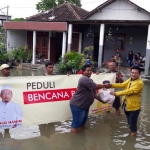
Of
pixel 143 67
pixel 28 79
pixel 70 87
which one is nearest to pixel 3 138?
pixel 28 79

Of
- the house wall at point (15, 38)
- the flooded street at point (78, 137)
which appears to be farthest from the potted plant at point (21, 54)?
the flooded street at point (78, 137)

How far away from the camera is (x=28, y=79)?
5.06 m

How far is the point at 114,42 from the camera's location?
19875 millimetres

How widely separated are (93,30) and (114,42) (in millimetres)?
1986

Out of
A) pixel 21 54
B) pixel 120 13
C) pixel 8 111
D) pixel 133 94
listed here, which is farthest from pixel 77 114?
pixel 21 54

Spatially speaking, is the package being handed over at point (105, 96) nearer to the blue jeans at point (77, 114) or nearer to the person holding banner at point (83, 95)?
the person holding banner at point (83, 95)

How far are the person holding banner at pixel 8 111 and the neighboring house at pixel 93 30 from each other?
1223 cm

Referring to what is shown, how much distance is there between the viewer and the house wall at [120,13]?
664 inches

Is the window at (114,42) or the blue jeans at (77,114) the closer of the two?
the blue jeans at (77,114)

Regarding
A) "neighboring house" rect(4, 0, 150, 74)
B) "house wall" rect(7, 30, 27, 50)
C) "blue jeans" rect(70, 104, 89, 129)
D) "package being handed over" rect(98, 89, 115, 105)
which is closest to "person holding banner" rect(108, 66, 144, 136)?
"package being handed over" rect(98, 89, 115, 105)

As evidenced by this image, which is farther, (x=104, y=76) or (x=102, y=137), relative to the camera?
(x=104, y=76)

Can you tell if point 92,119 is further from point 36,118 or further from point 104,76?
point 36,118

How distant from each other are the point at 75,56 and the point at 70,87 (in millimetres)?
10876

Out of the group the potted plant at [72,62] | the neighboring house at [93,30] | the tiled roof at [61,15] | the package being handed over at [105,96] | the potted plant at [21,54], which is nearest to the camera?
the package being handed over at [105,96]
